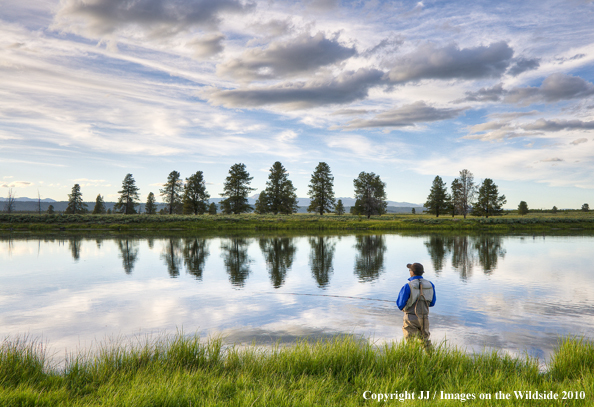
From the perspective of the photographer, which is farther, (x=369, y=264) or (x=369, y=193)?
(x=369, y=193)

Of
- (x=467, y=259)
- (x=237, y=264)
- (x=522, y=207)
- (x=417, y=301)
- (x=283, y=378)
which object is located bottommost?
(x=237, y=264)

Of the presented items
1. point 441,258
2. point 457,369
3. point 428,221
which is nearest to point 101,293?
point 457,369

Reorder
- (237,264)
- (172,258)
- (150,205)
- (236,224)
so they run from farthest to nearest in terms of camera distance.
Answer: (150,205)
(236,224)
(172,258)
(237,264)

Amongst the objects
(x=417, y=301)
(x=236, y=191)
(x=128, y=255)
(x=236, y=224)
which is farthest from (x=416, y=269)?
(x=236, y=191)

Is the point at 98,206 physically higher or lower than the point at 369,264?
higher

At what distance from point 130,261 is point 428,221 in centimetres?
5753

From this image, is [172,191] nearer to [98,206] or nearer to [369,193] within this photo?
[98,206]

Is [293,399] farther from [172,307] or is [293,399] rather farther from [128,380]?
[172,307]

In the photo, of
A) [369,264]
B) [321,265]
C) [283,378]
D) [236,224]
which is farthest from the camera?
[236,224]

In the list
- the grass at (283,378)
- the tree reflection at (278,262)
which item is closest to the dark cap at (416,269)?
the grass at (283,378)

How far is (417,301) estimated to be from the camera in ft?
24.4

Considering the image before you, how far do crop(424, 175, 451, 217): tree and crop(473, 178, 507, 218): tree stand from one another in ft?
26.3

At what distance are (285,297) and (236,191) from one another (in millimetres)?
74408

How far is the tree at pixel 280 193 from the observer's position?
295 feet
